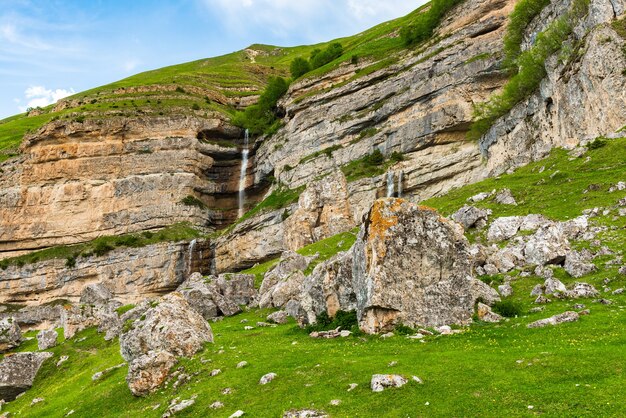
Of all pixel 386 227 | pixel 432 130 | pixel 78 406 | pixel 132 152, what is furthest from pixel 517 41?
pixel 132 152

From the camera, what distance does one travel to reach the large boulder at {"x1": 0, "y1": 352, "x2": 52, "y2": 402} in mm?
33750

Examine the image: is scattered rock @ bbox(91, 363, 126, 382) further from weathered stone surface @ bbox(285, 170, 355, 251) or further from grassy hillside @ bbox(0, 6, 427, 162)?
→ grassy hillside @ bbox(0, 6, 427, 162)

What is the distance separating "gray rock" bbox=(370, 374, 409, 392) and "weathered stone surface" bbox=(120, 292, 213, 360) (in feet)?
40.5

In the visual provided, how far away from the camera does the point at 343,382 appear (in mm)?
16031

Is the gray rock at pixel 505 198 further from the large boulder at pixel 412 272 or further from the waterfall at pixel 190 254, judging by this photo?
the waterfall at pixel 190 254

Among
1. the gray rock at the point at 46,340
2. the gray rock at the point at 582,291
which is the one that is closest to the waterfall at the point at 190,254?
the gray rock at the point at 46,340

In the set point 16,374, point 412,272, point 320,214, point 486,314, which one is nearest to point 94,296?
point 16,374

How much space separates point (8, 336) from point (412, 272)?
4817 cm

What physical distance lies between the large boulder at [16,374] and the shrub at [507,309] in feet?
112

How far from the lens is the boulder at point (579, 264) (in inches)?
994

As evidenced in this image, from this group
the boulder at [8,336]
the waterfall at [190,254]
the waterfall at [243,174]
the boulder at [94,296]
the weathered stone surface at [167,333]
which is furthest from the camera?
the waterfall at [243,174]

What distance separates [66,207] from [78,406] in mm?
92863

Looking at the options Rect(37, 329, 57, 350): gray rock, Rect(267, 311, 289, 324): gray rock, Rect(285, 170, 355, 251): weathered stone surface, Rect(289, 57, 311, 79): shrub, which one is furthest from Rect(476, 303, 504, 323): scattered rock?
Rect(289, 57, 311, 79): shrub

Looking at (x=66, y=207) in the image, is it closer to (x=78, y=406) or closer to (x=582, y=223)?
(x=78, y=406)
